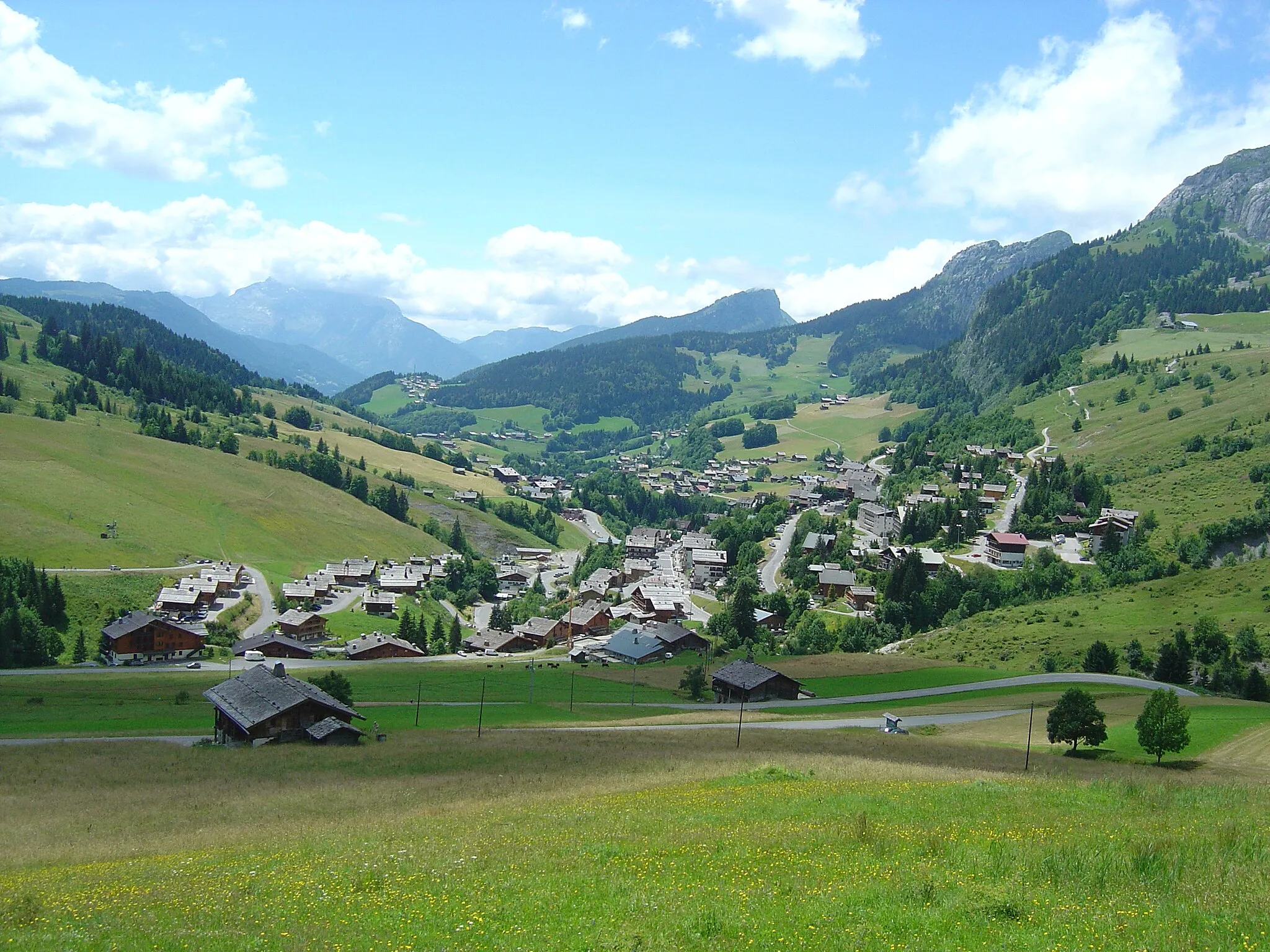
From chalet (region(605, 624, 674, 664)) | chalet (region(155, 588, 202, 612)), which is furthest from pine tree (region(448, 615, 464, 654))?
chalet (region(155, 588, 202, 612))

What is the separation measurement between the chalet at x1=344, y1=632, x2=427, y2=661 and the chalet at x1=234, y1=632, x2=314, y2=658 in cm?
473

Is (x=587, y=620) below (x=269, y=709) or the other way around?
below

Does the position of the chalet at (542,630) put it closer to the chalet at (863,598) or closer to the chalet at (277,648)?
the chalet at (277,648)

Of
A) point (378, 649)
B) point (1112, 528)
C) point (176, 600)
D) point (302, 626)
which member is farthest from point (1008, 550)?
point (176, 600)

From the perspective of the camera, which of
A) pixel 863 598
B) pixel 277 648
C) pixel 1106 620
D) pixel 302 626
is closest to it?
pixel 1106 620

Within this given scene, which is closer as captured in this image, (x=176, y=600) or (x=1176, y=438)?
(x=176, y=600)

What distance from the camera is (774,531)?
165500mm

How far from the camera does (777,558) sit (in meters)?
147

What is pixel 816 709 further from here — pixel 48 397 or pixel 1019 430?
pixel 48 397

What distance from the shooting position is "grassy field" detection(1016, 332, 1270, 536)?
118688mm

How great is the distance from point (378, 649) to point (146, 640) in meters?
24.9

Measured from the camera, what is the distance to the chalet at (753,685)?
242 feet

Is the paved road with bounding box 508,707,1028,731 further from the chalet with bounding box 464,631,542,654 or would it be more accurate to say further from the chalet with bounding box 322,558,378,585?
the chalet with bounding box 322,558,378,585

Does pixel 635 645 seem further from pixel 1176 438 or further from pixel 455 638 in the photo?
pixel 1176 438
